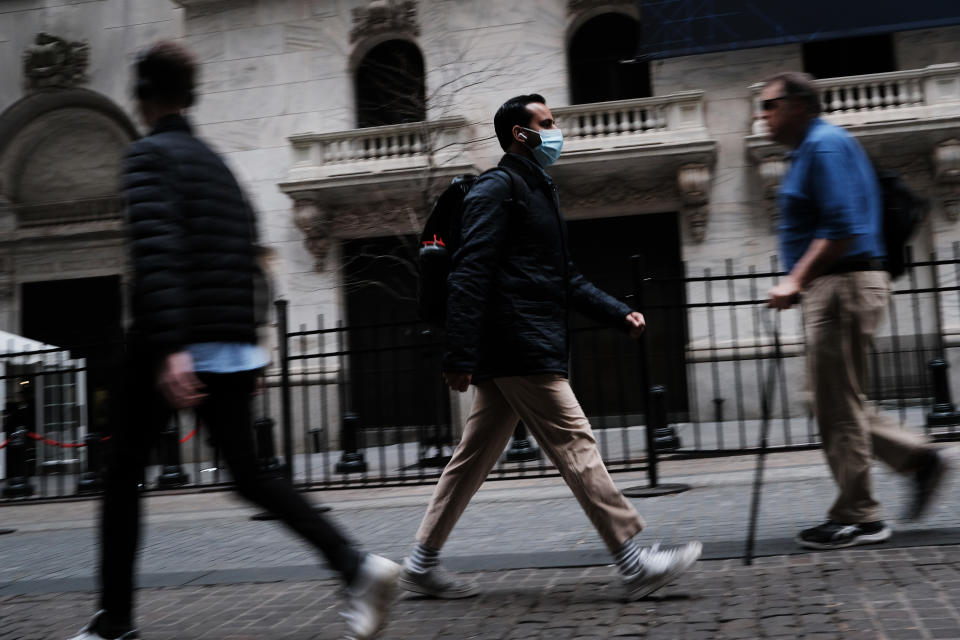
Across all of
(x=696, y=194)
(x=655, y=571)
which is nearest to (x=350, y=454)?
(x=655, y=571)

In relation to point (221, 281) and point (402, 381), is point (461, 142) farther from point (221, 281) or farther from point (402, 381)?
point (221, 281)

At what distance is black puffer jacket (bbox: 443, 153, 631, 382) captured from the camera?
147 inches

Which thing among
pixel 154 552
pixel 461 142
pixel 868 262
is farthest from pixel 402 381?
pixel 868 262

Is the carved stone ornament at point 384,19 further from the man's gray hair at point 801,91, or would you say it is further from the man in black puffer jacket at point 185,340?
the man in black puffer jacket at point 185,340

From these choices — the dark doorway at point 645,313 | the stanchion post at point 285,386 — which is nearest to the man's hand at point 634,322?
the stanchion post at point 285,386

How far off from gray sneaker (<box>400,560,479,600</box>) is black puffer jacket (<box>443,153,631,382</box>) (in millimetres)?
802

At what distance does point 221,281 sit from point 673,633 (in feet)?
6.00

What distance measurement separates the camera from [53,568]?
223 inches

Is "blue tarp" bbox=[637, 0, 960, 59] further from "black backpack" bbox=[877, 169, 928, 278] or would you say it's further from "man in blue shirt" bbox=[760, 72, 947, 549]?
"man in blue shirt" bbox=[760, 72, 947, 549]

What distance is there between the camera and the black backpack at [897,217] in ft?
14.6

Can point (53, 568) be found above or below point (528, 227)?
below

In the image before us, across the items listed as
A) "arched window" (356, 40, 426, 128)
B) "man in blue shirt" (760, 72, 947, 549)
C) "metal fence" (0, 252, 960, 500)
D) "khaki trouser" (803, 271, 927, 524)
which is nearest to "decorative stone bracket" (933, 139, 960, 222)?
"metal fence" (0, 252, 960, 500)

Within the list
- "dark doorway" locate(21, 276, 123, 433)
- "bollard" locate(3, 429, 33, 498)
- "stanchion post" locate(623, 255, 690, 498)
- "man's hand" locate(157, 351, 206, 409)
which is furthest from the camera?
"dark doorway" locate(21, 276, 123, 433)

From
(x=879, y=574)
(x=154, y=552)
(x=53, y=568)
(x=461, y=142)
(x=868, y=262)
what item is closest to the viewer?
(x=879, y=574)
